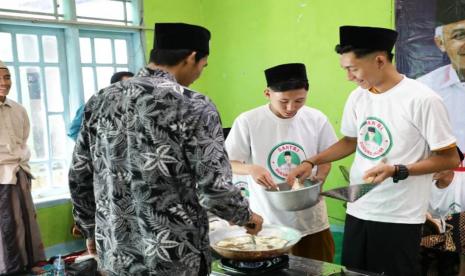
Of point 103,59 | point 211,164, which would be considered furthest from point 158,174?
point 103,59

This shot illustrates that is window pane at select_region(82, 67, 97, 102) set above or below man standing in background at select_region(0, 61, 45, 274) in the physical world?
above

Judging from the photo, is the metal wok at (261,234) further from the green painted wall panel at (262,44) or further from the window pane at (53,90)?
the window pane at (53,90)

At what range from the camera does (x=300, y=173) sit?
1.95 meters

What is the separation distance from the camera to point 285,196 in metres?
1.69

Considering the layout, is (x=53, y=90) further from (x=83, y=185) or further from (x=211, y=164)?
(x=211, y=164)

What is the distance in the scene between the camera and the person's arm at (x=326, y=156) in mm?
1955

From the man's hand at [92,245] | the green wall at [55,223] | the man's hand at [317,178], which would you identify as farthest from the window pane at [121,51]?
the man's hand at [92,245]

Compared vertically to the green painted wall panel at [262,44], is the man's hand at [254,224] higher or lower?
lower

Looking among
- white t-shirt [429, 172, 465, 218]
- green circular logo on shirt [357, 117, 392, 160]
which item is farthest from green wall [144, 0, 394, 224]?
green circular logo on shirt [357, 117, 392, 160]

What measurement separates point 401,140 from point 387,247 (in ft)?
1.28

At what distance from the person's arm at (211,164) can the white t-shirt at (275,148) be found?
76cm

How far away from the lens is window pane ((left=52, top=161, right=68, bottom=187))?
4.19m

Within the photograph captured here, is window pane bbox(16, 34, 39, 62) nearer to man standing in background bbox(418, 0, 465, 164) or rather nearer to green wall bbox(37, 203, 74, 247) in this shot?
green wall bbox(37, 203, 74, 247)

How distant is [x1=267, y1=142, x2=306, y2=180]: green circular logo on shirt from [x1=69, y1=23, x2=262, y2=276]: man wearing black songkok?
74 centimetres
